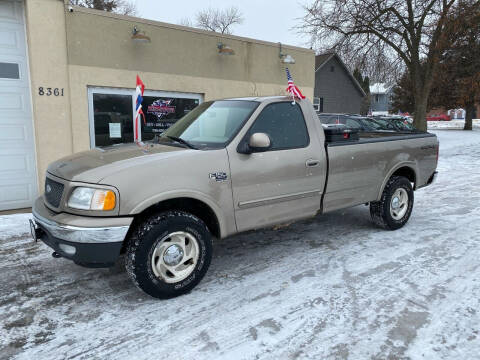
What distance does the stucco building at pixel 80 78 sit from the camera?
23.8 ft

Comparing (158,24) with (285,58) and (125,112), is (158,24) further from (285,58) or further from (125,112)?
(285,58)

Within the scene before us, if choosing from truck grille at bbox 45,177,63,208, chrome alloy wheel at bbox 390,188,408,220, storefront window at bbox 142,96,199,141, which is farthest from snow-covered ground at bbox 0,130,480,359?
storefront window at bbox 142,96,199,141

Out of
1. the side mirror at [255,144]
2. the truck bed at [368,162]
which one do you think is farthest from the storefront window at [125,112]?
the side mirror at [255,144]

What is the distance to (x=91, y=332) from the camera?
9.91ft

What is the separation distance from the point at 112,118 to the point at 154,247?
6.06 meters

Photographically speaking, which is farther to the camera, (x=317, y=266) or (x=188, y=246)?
(x=317, y=266)

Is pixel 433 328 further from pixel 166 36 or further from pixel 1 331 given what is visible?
pixel 166 36

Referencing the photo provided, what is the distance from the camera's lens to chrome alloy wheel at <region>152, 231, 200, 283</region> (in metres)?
3.42

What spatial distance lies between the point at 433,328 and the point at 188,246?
224 cm

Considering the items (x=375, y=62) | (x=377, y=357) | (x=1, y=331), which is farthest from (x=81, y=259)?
(x=375, y=62)

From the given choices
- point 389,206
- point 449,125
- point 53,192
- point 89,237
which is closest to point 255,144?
point 89,237

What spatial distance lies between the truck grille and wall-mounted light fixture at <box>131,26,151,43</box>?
5.52m

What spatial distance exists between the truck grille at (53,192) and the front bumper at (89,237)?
0.22 metres

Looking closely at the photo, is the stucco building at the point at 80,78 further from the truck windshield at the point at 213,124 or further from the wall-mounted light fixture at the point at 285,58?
the truck windshield at the point at 213,124
